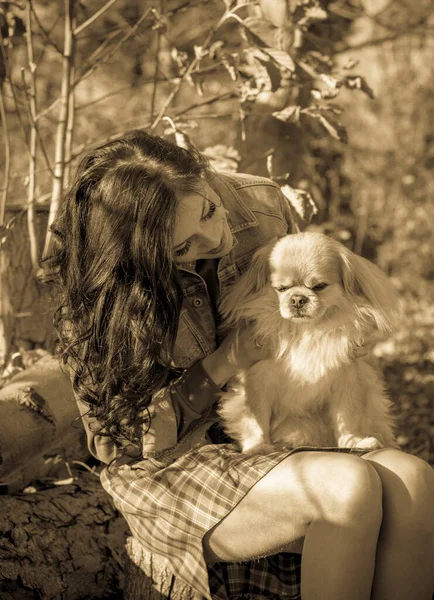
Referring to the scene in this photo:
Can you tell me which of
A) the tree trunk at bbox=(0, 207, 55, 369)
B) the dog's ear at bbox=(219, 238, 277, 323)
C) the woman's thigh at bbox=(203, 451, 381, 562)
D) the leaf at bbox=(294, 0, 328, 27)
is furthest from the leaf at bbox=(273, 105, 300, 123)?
the woman's thigh at bbox=(203, 451, 381, 562)

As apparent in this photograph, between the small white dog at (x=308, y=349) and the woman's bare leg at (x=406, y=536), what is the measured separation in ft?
1.08

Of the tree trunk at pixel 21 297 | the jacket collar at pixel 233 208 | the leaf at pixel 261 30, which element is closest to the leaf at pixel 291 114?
the leaf at pixel 261 30

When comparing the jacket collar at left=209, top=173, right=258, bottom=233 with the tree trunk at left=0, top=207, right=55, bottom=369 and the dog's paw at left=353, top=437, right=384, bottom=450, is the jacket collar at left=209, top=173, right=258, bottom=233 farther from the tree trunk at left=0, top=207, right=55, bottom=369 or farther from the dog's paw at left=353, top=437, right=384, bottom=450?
the tree trunk at left=0, top=207, right=55, bottom=369

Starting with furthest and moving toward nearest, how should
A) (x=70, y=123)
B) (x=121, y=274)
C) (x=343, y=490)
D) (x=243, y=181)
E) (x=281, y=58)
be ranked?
(x=70, y=123) → (x=281, y=58) → (x=243, y=181) → (x=121, y=274) → (x=343, y=490)

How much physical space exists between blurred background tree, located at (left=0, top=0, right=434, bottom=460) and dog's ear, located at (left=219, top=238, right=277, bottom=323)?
0.53 metres

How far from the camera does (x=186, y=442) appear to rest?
224cm

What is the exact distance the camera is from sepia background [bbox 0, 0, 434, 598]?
2816mm

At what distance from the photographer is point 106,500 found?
2.67 meters

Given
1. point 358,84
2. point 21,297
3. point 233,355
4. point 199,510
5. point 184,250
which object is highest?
point 358,84

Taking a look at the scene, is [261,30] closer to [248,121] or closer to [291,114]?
[291,114]

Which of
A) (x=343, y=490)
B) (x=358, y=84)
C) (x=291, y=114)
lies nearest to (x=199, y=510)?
(x=343, y=490)

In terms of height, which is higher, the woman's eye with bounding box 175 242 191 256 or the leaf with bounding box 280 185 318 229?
the leaf with bounding box 280 185 318 229

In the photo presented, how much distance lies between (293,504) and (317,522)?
0.26ft

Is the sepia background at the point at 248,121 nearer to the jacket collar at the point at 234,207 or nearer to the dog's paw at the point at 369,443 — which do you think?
the jacket collar at the point at 234,207
